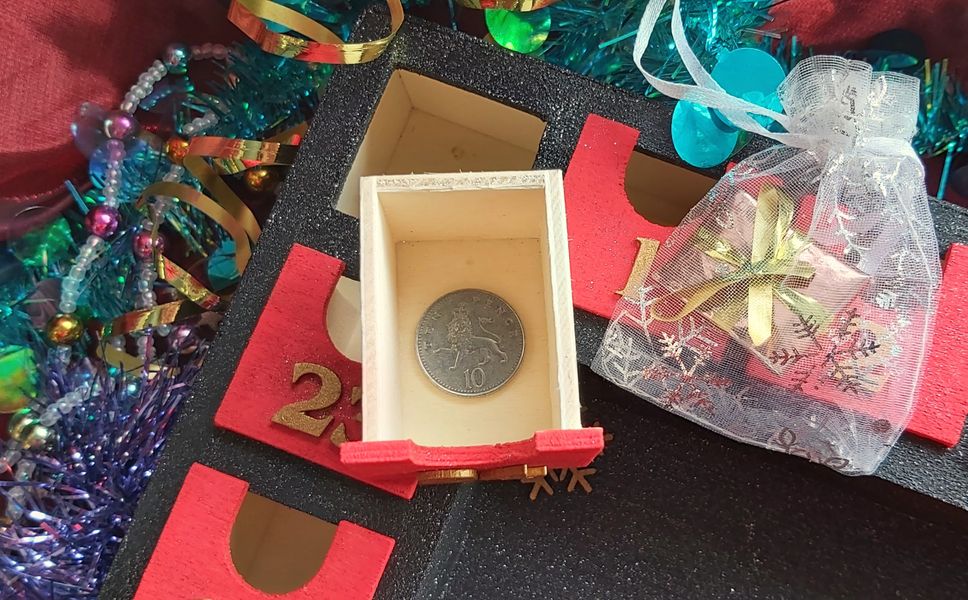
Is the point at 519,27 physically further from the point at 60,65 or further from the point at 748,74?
the point at 60,65

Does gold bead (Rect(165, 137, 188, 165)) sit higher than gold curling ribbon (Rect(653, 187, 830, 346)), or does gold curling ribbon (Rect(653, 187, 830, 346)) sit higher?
gold curling ribbon (Rect(653, 187, 830, 346))

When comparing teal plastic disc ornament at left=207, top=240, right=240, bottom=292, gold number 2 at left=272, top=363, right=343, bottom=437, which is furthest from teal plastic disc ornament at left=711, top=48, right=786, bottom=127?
teal plastic disc ornament at left=207, top=240, right=240, bottom=292

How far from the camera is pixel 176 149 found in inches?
36.3

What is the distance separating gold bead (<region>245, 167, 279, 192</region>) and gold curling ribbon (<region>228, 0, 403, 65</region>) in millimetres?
202

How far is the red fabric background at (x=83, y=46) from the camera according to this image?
83 centimetres

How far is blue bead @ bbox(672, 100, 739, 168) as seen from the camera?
0.81m

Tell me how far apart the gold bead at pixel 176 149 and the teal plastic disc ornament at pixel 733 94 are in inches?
22.9

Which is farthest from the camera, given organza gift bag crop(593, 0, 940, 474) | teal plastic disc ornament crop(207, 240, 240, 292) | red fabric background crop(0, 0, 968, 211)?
teal plastic disc ornament crop(207, 240, 240, 292)

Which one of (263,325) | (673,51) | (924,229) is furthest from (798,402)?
(263,325)

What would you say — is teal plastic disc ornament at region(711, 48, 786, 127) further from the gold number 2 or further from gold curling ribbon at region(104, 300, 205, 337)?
gold curling ribbon at region(104, 300, 205, 337)

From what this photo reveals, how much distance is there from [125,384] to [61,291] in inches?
5.4

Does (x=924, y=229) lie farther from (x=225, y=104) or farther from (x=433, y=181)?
(x=225, y=104)

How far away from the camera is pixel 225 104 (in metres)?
0.96

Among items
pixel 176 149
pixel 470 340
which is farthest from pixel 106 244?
pixel 470 340
